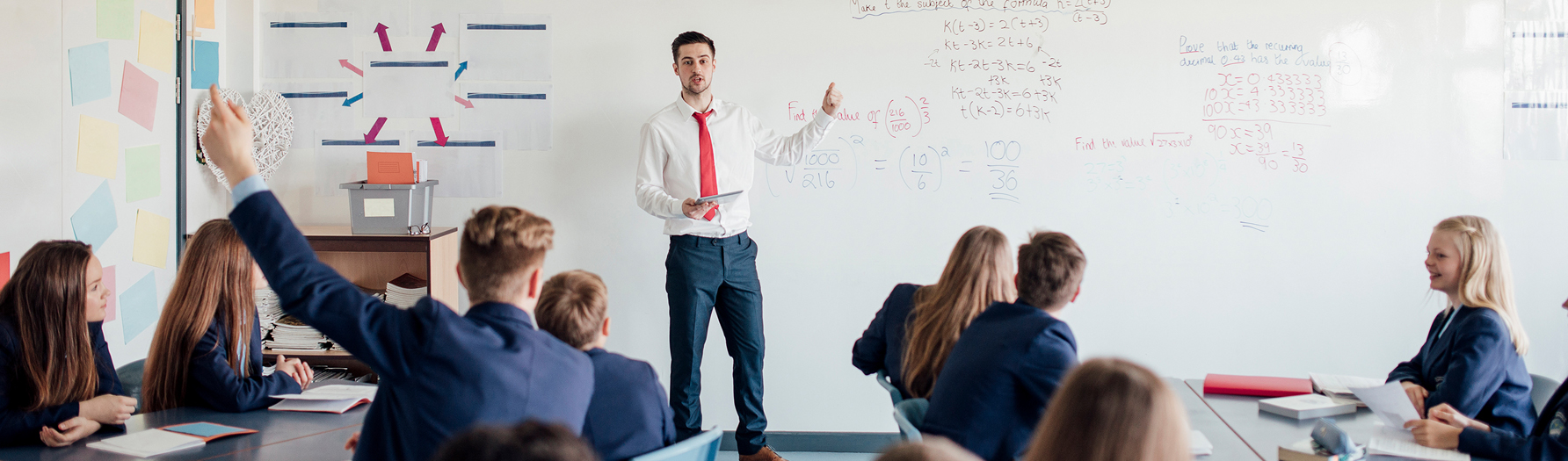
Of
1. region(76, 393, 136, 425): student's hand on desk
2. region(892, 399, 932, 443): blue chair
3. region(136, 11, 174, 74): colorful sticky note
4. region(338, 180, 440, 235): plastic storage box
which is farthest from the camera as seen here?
region(338, 180, 440, 235): plastic storage box

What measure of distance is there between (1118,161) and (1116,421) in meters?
2.79

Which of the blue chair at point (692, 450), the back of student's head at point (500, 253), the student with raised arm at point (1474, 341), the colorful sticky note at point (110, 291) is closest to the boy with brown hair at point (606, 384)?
the blue chair at point (692, 450)

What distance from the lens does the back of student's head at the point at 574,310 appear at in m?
1.91

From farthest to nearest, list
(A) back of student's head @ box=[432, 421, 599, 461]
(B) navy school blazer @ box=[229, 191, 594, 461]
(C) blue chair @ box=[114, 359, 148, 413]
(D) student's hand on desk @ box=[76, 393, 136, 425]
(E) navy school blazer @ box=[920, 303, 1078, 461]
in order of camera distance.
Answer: (C) blue chair @ box=[114, 359, 148, 413]
(D) student's hand on desk @ box=[76, 393, 136, 425]
(E) navy school blazer @ box=[920, 303, 1078, 461]
(B) navy school blazer @ box=[229, 191, 594, 461]
(A) back of student's head @ box=[432, 421, 599, 461]

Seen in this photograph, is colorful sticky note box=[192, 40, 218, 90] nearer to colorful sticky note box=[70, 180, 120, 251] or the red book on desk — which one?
colorful sticky note box=[70, 180, 120, 251]

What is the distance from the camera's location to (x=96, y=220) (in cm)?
289

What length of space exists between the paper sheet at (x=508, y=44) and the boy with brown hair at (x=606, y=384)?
6.45ft

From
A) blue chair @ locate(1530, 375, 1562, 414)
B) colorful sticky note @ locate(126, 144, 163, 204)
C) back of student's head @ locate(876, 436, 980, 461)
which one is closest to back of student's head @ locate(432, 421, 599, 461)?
back of student's head @ locate(876, 436, 980, 461)

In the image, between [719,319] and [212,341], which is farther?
[719,319]

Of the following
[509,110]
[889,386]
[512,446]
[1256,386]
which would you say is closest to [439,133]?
[509,110]

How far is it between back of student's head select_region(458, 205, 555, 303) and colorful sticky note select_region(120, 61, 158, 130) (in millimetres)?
2118

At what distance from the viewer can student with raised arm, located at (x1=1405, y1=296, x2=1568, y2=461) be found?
5.80ft

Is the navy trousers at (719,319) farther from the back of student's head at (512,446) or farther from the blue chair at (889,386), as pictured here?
the back of student's head at (512,446)

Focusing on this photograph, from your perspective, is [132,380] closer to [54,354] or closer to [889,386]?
[54,354]
